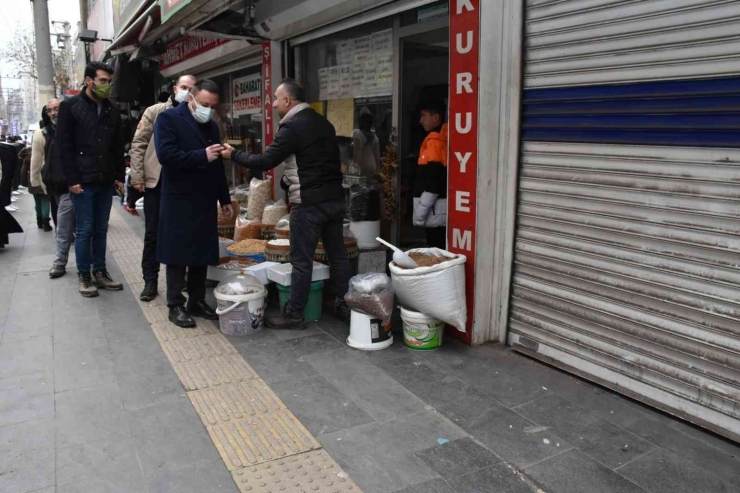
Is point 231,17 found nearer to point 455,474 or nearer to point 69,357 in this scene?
point 69,357

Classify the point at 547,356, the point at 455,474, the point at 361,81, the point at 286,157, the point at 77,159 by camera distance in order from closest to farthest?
the point at 455,474, the point at 547,356, the point at 286,157, the point at 77,159, the point at 361,81

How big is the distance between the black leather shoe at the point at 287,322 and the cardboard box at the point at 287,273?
0.91 ft

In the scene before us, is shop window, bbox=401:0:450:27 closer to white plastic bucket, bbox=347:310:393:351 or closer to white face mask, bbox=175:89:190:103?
white face mask, bbox=175:89:190:103

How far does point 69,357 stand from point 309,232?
1935mm

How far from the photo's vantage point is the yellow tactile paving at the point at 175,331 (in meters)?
4.61

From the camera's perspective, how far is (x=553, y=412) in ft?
11.1

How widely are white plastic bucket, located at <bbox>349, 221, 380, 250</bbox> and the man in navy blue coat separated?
5.07 ft

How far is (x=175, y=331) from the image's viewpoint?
4734 millimetres

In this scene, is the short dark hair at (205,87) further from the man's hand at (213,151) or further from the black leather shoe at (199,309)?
the black leather shoe at (199,309)

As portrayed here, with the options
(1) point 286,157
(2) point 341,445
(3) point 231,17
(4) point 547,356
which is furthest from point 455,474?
(3) point 231,17

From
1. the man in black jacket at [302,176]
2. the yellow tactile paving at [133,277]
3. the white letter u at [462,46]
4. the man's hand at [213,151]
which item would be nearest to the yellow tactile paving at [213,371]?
the man in black jacket at [302,176]

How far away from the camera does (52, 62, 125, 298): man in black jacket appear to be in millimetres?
5371

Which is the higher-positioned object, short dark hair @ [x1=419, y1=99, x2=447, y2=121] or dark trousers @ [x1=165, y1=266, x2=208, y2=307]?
short dark hair @ [x1=419, y1=99, x2=447, y2=121]

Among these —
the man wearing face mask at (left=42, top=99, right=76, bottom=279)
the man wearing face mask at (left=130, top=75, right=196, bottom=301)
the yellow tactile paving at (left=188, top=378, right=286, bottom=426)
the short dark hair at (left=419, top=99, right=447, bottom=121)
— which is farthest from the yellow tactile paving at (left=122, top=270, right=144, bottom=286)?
the short dark hair at (left=419, top=99, right=447, bottom=121)
